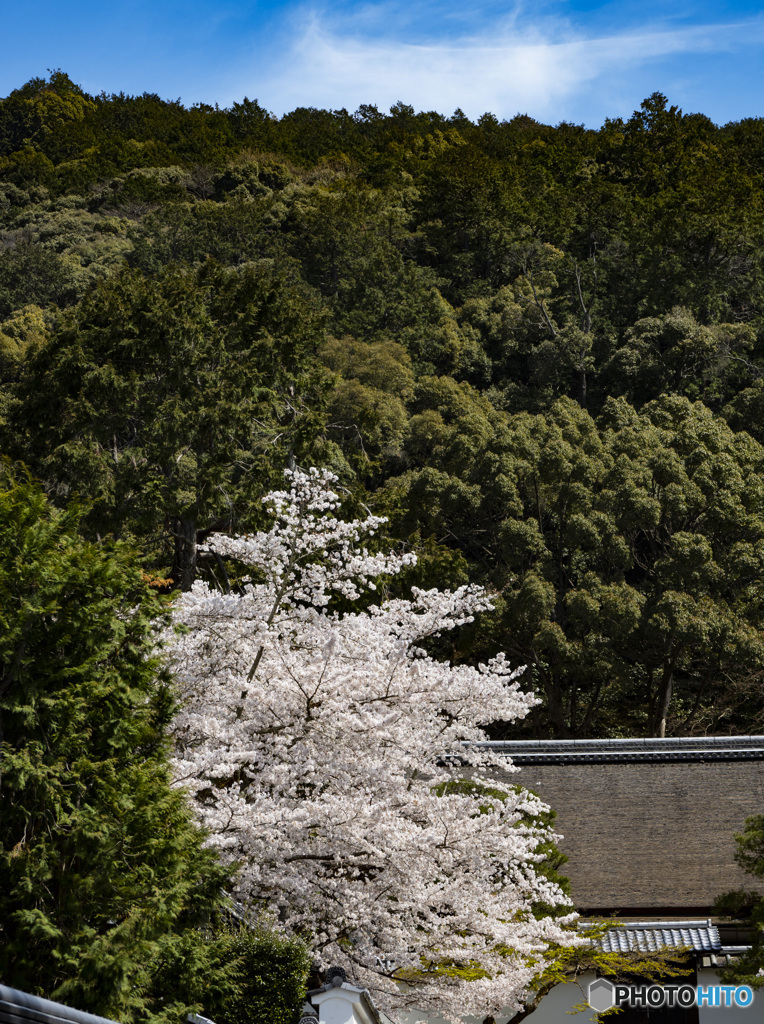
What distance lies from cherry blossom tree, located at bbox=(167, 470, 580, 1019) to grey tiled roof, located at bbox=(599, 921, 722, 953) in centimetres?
221

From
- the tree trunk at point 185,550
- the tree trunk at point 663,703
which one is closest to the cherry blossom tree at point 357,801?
the tree trunk at point 185,550

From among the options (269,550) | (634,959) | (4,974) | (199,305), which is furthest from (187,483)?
(4,974)

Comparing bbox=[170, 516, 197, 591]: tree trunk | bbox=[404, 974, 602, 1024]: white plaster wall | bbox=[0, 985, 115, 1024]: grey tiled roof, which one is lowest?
bbox=[0, 985, 115, 1024]: grey tiled roof

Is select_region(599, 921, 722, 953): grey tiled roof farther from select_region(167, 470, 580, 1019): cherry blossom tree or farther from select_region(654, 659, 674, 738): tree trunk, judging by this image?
select_region(654, 659, 674, 738): tree trunk

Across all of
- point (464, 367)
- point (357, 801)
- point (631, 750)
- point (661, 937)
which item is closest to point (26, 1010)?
point (357, 801)

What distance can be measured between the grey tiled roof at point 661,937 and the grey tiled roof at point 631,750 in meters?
2.59

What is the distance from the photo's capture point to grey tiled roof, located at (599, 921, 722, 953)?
1023 centimetres

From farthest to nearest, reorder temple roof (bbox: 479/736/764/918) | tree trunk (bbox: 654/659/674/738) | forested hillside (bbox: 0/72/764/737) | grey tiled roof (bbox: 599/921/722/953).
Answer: tree trunk (bbox: 654/659/674/738) < forested hillside (bbox: 0/72/764/737) < temple roof (bbox: 479/736/764/918) < grey tiled roof (bbox: 599/921/722/953)

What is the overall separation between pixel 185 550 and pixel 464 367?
1620 centimetres

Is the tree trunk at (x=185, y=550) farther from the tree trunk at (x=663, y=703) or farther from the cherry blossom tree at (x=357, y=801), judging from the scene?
the tree trunk at (x=663, y=703)

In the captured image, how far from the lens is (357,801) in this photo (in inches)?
272

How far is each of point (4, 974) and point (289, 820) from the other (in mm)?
2228

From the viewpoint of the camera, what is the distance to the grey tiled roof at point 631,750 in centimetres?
1326

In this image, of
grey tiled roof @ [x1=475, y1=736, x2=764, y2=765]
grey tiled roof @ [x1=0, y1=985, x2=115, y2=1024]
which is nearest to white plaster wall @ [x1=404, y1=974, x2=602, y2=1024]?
grey tiled roof @ [x1=475, y1=736, x2=764, y2=765]
